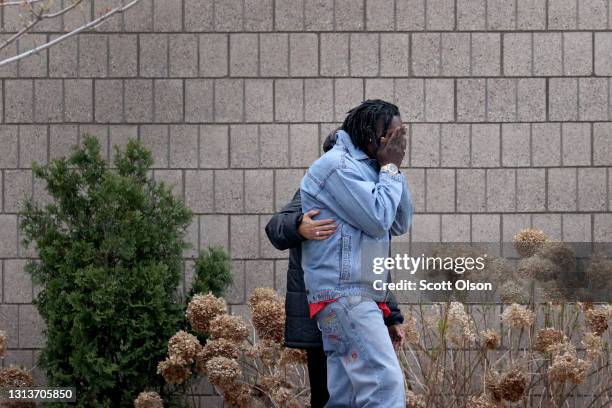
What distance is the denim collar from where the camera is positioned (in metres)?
4.71

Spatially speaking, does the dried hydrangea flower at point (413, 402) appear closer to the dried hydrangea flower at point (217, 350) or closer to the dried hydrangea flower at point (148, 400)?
the dried hydrangea flower at point (217, 350)

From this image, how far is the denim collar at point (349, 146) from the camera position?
471 cm

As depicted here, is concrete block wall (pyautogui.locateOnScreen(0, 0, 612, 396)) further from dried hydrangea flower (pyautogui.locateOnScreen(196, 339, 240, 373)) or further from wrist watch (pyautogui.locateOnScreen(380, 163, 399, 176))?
wrist watch (pyautogui.locateOnScreen(380, 163, 399, 176))

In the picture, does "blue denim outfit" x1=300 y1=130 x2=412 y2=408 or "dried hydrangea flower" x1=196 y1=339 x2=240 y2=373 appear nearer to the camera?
"blue denim outfit" x1=300 y1=130 x2=412 y2=408

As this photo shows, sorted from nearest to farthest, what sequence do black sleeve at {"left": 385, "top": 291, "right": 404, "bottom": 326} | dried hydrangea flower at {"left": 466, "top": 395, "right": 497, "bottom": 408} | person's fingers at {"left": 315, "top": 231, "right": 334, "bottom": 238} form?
person's fingers at {"left": 315, "top": 231, "right": 334, "bottom": 238}, black sleeve at {"left": 385, "top": 291, "right": 404, "bottom": 326}, dried hydrangea flower at {"left": 466, "top": 395, "right": 497, "bottom": 408}

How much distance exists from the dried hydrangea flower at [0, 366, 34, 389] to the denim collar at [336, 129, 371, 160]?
8.55 ft

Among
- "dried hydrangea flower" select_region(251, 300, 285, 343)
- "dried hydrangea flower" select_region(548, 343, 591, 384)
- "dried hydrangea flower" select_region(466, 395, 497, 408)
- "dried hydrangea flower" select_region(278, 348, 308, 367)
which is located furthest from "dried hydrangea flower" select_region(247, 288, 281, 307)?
"dried hydrangea flower" select_region(548, 343, 591, 384)

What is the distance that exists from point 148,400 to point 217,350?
0.47 metres

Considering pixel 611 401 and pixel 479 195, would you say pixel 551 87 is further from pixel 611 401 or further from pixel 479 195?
pixel 611 401

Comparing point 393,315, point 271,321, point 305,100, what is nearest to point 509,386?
point 393,315

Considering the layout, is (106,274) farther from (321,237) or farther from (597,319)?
(597,319)

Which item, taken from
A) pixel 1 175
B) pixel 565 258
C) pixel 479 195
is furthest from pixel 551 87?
pixel 1 175

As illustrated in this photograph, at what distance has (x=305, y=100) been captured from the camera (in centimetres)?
695

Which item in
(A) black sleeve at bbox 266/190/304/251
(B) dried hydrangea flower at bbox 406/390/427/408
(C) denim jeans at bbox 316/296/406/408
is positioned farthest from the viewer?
(B) dried hydrangea flower at bbox 406/390/427/408
